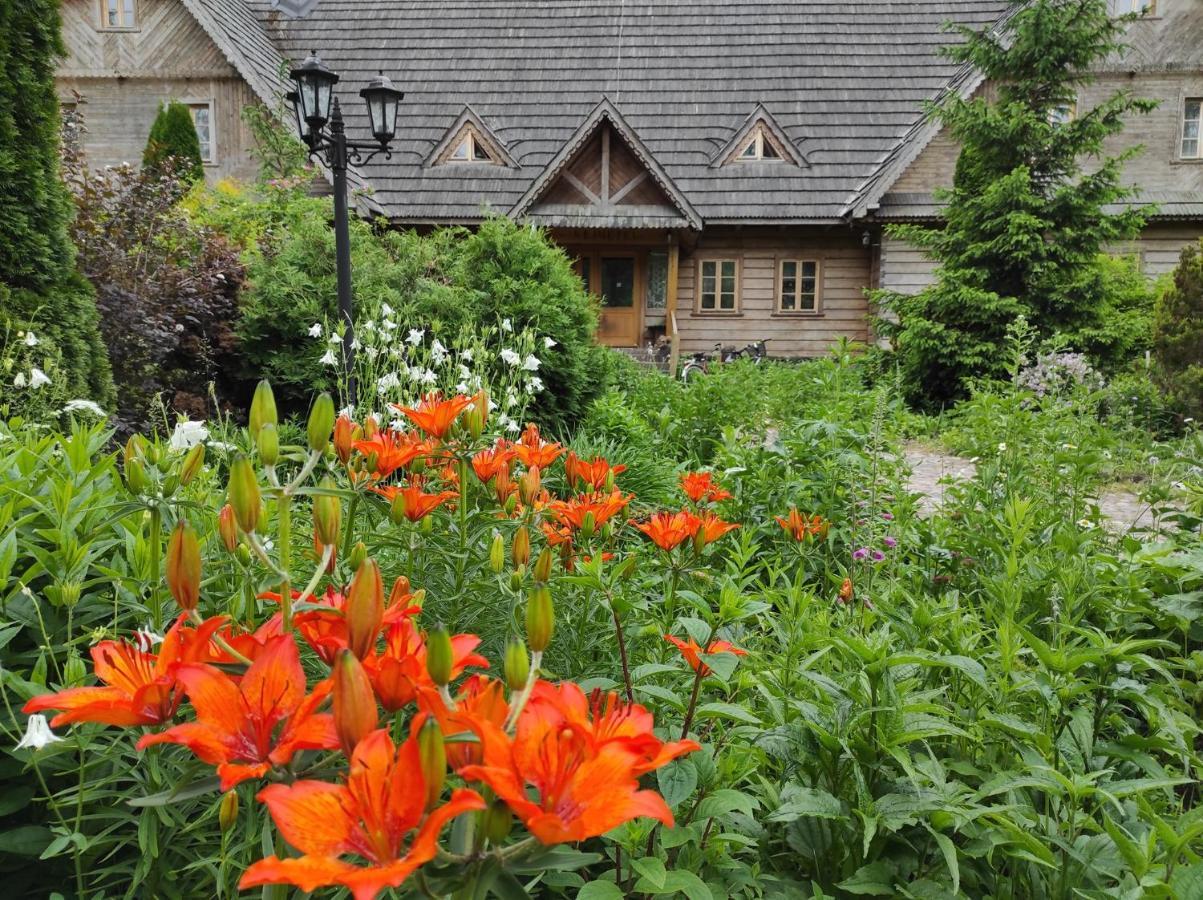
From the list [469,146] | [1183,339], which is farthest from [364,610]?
[469,146]

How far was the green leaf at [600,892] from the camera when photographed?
1.02 metres

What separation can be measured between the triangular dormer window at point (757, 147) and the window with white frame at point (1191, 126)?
7.14 m

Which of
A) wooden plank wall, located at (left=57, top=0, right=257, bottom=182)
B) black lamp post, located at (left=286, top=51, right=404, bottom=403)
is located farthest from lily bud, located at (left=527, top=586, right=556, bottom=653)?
wooden plank wall, located at (left=57, top=0, right=257, bottom=182)

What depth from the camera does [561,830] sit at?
1.72 feet

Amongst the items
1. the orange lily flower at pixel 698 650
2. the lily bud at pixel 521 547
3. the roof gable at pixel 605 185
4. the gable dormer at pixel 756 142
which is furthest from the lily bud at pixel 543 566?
the gable dormer at pixel 756 142

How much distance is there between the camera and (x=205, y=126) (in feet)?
49.5

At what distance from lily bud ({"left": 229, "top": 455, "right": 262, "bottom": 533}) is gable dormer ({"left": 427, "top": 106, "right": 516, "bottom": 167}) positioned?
1544 centimetres

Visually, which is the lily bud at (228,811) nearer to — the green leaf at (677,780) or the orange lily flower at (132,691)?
the orange lily flower at (132,691)

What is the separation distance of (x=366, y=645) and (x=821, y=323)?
1553cm

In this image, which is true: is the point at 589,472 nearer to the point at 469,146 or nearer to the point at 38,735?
the point at 38,735

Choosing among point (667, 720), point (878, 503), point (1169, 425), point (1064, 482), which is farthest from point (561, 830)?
point (1169, 425)

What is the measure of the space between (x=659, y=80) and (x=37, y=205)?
14.4m

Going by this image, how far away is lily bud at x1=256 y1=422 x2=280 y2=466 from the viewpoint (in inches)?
32.1

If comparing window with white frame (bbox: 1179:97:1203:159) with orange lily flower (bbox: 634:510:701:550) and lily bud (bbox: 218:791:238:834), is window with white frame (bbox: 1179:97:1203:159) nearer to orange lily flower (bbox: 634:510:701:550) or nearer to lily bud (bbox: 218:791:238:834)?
orange lily flower (bbox: 634:510:701:550)
